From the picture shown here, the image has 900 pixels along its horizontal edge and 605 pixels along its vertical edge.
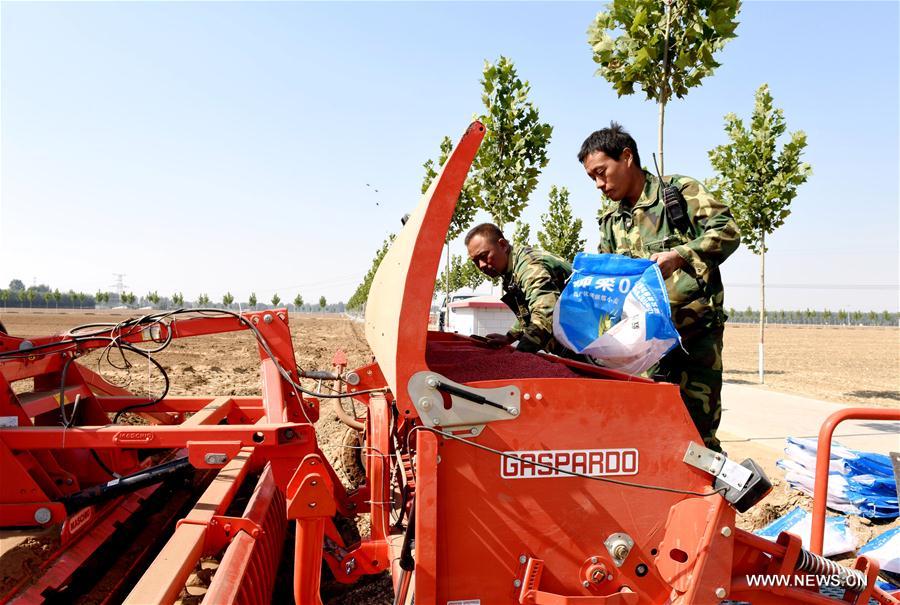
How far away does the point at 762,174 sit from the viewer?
39.6ft

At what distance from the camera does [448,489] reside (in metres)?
1.94

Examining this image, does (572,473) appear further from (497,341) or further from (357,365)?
(357,365)

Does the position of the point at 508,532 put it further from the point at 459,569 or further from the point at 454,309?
the point at 454,309

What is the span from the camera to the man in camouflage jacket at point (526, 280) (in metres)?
3.12

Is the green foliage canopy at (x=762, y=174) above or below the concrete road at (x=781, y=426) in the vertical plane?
above

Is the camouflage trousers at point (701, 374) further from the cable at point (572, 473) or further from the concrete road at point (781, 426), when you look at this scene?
the concrete road at point (781, 426)

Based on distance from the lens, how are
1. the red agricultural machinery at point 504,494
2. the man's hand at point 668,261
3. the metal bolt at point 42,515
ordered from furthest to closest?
the metal bolt at point 42,515
the man's hand at point 668,261
the red agricultural machinery at point 504,494

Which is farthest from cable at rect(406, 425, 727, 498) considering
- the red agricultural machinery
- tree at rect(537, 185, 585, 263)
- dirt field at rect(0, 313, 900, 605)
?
tree at rect(537, 185, 585, 263)

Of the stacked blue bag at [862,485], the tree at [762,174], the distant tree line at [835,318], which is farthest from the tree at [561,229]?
the distant tree line at [835,318]

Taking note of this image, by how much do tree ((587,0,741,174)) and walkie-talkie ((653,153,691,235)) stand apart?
4371mm

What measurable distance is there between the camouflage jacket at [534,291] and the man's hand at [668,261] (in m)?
0.60

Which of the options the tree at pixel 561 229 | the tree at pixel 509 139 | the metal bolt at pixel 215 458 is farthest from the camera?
the tree at pixel 561 229

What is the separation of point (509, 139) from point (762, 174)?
5819mm

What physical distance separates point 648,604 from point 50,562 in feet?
10.4
